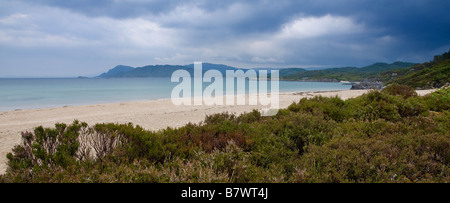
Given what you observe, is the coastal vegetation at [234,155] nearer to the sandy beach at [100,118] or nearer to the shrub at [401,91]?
the sandy beach at [100,118]

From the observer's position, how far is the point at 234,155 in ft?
11.3

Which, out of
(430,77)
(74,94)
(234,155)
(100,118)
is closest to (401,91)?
(234,155)

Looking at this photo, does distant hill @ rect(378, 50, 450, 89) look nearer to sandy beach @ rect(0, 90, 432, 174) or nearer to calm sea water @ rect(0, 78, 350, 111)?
calm sea water @ rect(0, 78, 350, 111)

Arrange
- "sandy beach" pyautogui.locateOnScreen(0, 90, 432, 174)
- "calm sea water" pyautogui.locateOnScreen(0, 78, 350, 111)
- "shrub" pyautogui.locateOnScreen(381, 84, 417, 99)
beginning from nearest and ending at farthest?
1. "shrub" pyautogui.locateOnScreen(381, 84, 417, 99)
2. "sandy beach" pyautogui.locateOnScreen(0, 90, 432, 174)
3. "calm sea water" pyautogui.locateOnScreen(0, 78, 350, 111)

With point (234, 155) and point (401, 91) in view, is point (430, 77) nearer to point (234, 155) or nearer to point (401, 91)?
point (401, 91)

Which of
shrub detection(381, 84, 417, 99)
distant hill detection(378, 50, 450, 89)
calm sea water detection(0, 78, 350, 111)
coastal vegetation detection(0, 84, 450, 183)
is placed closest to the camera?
coastal vegetation detection(0, 84, 450, 183)

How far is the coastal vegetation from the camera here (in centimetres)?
286

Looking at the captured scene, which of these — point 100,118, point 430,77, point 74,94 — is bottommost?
point 100,118

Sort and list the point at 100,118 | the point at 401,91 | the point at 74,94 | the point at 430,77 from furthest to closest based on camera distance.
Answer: the point at 430,77 < the point at 74,94 < the point at 100,118 < the point at 401,91

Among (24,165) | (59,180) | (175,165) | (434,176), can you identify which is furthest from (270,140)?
(24,165)

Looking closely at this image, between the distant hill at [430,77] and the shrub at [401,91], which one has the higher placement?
the distant hill at [430,77]

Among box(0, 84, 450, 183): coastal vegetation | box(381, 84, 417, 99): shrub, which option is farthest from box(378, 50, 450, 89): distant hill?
box(0, 84, 450, 183): coastal vegetation

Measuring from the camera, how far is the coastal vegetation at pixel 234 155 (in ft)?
9.38

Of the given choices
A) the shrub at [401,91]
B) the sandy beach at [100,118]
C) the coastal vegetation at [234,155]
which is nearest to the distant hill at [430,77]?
the shrub at [401,91]
